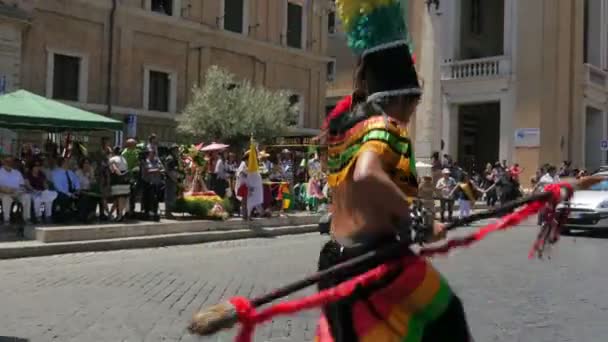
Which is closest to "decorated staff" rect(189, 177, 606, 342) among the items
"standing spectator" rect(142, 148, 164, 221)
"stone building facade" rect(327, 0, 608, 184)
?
"standing spectator" rect(142, 148, 164, 221)

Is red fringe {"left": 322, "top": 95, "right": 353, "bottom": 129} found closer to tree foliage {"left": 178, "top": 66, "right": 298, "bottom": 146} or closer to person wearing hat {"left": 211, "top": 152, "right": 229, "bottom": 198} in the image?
person wearing hat {"left": 211, "top": 152, "right": 229, "bottom": 198}

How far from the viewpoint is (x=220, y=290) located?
848 centimetres

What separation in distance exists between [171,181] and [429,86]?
16.0 m

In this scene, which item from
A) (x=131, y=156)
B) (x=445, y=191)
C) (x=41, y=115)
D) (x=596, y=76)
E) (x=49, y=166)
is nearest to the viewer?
(x=41, y=115)

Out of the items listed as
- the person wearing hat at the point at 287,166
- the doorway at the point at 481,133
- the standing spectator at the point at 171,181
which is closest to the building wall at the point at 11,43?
the person wearing hat at the point at 287,166

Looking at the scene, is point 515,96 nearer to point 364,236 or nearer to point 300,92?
point 300,92

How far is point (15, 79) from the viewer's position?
1022 inches

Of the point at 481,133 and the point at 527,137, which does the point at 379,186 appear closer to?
the point at 527,137

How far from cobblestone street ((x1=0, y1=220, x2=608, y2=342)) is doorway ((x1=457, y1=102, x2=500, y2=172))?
22.8 m

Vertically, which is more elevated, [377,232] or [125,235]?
[377,232]

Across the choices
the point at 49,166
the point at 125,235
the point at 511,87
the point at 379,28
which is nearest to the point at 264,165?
the point at 49,166

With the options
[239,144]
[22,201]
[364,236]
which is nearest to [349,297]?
[364,236]

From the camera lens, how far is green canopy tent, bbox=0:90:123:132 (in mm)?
14492

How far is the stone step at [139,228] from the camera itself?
12.6 meters
